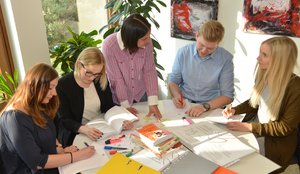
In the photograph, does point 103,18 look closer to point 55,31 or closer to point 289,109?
point 55,31

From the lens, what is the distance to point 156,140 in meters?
1.45

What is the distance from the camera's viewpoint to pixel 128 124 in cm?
171

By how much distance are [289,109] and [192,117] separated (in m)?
0.63

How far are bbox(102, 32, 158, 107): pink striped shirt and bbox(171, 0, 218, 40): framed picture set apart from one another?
1.10m

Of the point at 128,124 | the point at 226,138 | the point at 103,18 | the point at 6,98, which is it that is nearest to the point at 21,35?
the point at 6,98

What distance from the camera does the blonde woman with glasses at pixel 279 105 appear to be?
5.48ft

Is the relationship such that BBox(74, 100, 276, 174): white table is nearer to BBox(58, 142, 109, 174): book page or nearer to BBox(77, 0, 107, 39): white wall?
BBox(58, 142, 109, 174): book page

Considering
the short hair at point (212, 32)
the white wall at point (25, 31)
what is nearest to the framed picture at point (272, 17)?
the short hair at point (212, 32)

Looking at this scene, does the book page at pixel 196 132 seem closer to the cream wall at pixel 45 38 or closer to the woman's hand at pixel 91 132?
the woman's hand at pixel 91 132

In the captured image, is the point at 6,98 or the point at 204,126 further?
the point at 6,98

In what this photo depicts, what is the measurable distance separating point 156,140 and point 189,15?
Answer: 208 centimetres

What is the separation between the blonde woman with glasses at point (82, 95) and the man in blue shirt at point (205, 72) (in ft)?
2.06

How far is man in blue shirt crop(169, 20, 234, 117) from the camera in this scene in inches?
80.1

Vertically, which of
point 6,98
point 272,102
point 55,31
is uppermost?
point 55,31
